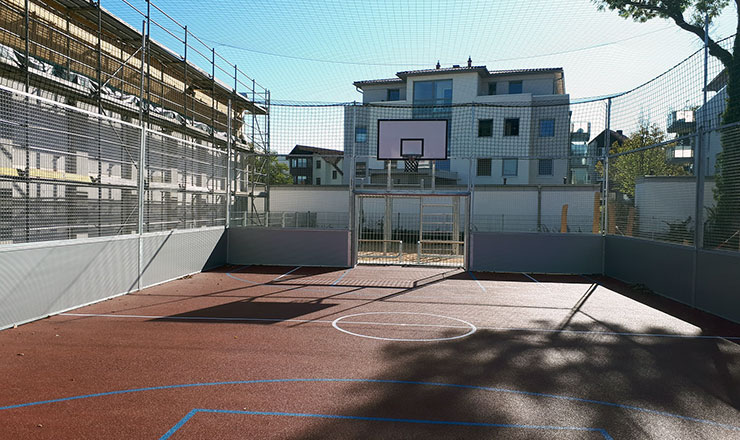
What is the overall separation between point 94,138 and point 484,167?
69.6 ft

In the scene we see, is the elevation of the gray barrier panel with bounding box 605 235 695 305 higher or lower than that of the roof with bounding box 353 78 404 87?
lower

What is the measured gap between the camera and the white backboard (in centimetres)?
1569

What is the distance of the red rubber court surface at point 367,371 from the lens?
408cm

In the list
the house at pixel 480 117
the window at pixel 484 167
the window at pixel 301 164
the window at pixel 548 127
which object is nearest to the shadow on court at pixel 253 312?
the house at pixel 480 117

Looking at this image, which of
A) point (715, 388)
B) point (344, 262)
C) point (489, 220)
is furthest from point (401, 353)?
point (489, 220)

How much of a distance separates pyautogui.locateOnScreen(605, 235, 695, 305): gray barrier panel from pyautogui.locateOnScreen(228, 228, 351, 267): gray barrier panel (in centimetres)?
815

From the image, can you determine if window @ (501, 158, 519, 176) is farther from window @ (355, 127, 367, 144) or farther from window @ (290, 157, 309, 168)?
window @ (290, 157, 309, 168)

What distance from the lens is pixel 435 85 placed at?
1196 inches

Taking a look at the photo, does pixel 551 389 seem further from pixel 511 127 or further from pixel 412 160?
pixel 511 127

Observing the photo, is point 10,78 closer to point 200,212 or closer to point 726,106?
point 200,212

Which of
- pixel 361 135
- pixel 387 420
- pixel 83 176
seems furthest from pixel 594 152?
pixel 83 176

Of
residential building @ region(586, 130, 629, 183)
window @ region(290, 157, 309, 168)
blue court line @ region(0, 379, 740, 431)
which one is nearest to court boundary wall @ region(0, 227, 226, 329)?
blue court line @ region(0, 379, 740, 431)

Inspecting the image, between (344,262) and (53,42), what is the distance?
32.5 ft

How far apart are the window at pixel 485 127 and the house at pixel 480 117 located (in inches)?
1.6
